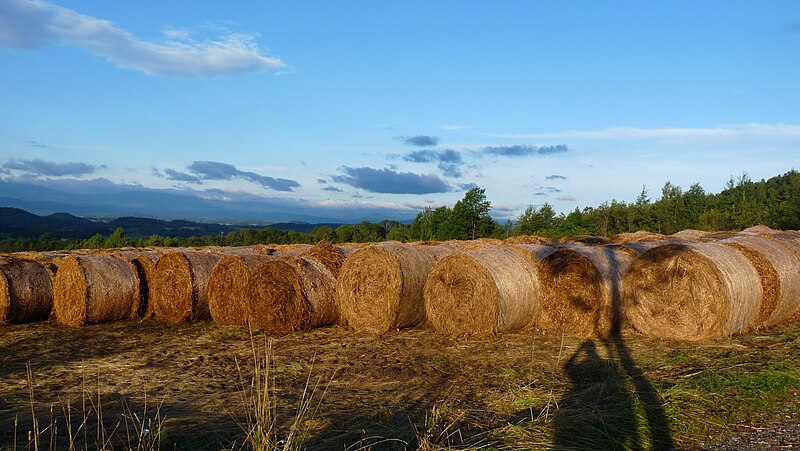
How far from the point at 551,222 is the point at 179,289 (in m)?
53.8

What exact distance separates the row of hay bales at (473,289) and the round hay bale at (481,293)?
2cm

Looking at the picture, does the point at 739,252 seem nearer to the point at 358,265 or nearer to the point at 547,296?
the point at 547,296

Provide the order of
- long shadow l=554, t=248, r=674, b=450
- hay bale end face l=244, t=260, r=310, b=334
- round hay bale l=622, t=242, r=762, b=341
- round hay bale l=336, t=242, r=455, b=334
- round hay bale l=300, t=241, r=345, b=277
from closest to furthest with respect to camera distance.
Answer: long shadow l=554, t=248, r=674, b=450 → round hay bale l=622, t=242, r=762, b=341 → round hay bale l=336, t=242, r=455, b=334 → hay bale end face l=244, t=260, r=310, b=334 → round hay bale l=300, t=241, r=345, b=277

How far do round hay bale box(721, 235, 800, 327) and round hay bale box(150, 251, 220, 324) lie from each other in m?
10.7

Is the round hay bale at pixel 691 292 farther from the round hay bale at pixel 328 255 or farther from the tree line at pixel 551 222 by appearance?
the tree line at pixel 551 222

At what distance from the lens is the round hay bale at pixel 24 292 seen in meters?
13.3

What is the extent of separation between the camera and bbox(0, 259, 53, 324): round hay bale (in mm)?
13320

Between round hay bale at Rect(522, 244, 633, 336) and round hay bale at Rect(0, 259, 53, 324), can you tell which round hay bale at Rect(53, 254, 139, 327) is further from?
round hay bale at Rect(522, 244, 633, 336)

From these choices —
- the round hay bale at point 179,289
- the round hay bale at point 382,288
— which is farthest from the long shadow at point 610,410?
the round hay bale at point 179,289

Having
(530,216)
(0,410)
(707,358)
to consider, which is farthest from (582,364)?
(530,216)

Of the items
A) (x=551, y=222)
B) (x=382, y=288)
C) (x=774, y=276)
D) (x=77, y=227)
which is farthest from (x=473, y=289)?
(x=77, y=227)

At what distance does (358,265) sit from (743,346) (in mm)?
6517

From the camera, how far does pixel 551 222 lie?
63.6 metres

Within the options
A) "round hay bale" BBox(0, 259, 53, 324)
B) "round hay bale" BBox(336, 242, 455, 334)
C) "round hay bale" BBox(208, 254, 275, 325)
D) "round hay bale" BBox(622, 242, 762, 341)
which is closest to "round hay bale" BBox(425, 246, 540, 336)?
"round hay bale" BBox(336, 242, 455, 334)
